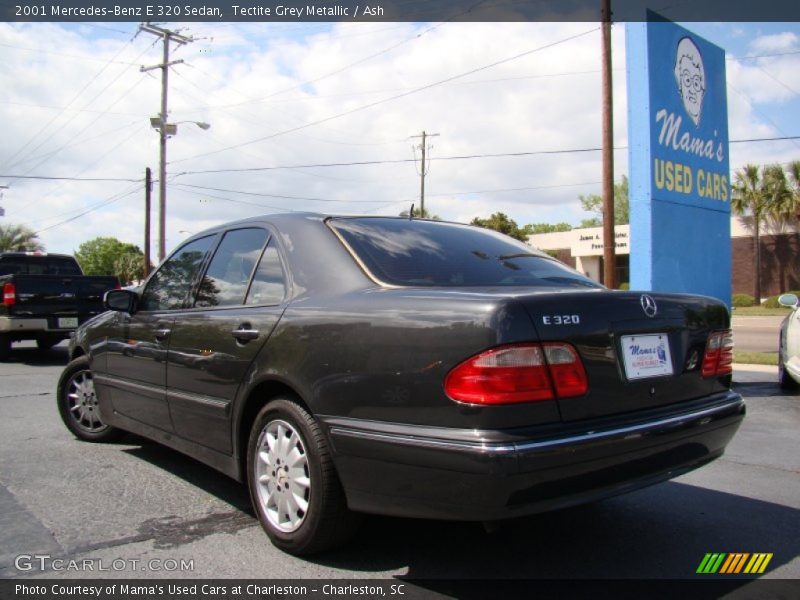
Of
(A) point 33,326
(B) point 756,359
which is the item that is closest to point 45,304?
(A) point 33,326

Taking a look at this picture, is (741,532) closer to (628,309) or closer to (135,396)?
(628,309)

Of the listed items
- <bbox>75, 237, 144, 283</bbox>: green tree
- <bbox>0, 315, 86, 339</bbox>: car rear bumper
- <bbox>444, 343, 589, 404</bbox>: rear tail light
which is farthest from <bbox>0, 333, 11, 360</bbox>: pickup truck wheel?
<bbox>75, 237, 144, 283</bbox>: green tree

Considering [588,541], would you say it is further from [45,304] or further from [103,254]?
[103,254]

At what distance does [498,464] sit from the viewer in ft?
7.77

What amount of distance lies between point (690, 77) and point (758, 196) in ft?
103

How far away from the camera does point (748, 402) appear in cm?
762

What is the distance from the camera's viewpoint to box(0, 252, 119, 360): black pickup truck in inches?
432

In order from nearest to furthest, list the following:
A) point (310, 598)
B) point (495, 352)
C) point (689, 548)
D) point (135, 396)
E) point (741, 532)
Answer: point (495, 352), point (310, 598), point (689, 548), point (741, 532), point (135, 396)

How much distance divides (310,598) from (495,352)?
126 cm

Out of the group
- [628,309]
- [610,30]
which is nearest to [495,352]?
[628,309]

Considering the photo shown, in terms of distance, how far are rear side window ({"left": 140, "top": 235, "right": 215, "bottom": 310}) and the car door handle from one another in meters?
0.91

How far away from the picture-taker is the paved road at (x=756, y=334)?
50.5 feet

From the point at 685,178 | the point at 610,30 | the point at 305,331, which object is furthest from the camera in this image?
the point at 610,30

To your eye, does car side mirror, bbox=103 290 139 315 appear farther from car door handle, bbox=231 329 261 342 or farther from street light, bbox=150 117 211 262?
street light, bbox=150 117 211 262
